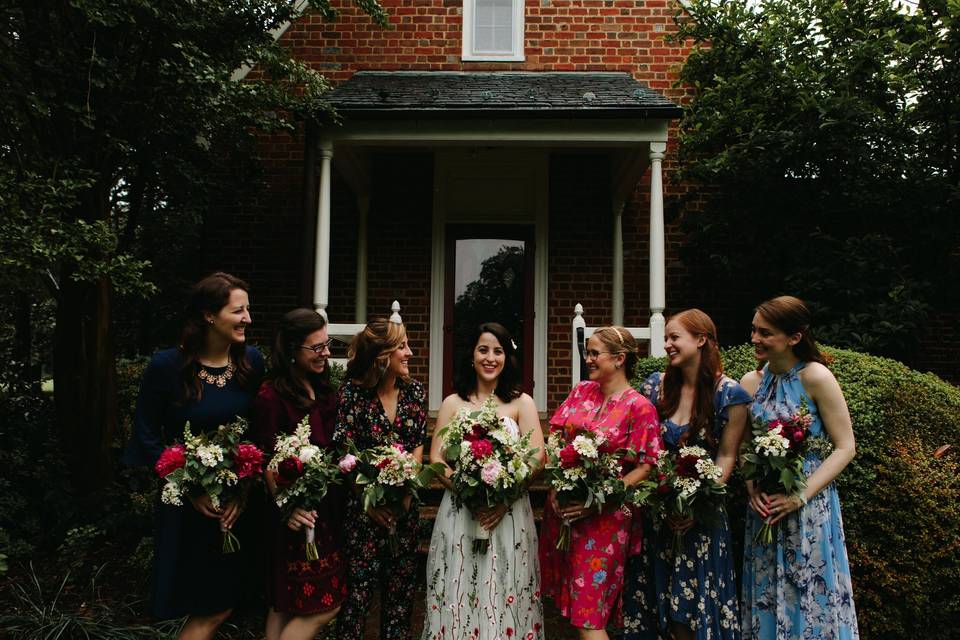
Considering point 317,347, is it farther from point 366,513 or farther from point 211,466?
point 366,513

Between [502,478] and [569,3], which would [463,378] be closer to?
[502,478]

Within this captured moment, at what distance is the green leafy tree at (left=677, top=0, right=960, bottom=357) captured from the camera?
21.4 ft

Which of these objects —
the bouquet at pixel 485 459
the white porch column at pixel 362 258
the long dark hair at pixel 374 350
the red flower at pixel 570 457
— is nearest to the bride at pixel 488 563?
the bouquet at pixel 485 459

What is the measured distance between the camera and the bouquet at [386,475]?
2898 mm

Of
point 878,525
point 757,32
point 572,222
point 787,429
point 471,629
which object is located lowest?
point 471,629

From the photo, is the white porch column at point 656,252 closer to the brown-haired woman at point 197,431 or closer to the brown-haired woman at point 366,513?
the brown-haired woman at point 366,513

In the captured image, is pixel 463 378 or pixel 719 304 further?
pixel 719 304

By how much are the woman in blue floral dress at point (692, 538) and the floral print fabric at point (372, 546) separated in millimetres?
1140

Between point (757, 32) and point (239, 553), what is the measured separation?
7.44m

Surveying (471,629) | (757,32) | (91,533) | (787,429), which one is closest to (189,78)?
(91,533)

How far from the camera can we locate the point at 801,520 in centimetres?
308

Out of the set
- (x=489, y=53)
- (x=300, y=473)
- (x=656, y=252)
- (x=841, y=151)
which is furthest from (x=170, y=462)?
(x=489, y=53)

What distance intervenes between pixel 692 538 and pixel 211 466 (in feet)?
7.47

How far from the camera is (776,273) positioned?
25.1 feet
